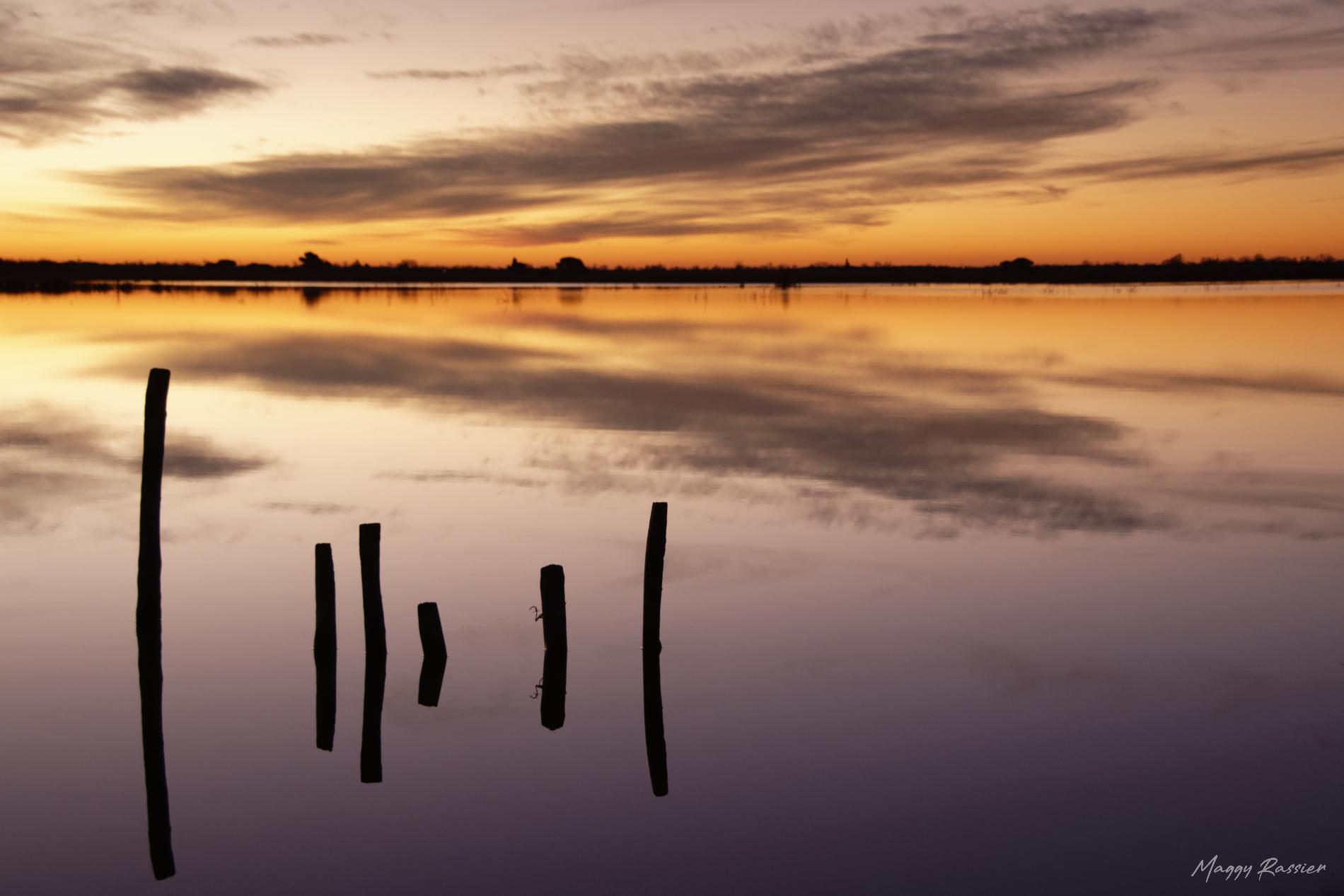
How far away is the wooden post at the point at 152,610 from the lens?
26.2 feet

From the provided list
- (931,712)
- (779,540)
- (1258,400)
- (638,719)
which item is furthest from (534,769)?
(1258,400)

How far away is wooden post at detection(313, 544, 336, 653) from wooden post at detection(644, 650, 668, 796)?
114 inches

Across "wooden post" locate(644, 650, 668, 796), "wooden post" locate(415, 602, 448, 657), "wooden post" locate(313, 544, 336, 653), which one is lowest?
"wooden post" locate(644, 650, 668, 796)

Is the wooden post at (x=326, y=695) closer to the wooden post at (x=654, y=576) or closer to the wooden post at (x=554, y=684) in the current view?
the wooden post at (x=554, y=684)

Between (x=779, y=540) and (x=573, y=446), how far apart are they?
27.4 ft

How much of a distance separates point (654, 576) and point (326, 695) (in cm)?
318

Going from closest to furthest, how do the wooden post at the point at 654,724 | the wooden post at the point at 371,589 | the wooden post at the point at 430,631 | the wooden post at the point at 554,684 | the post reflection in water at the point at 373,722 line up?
the wooden post at the point at 654,724 → the post reflection in water at the point at 373,722 → the wooden post at the point at 554,684 → the wooden post at the point at 371,589 → the wooden post at the point at 430,631

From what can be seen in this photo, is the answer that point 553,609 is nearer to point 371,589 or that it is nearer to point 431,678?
point 431,678

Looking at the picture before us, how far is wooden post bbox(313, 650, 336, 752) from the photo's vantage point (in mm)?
9586

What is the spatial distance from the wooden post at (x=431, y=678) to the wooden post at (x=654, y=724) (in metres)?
1.98

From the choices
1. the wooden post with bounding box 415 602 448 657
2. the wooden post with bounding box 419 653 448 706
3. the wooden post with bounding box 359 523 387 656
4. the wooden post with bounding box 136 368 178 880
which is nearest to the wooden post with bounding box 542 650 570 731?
the wooden post with bounding box 419 653 448 706

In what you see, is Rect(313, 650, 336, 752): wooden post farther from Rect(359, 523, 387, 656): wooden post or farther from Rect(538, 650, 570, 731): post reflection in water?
Rect(538, 650, 570, 731): post reflection in water

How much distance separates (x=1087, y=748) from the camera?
9039mm

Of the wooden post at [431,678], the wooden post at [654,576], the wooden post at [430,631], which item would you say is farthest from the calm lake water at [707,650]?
the wooden post at [654,576]
